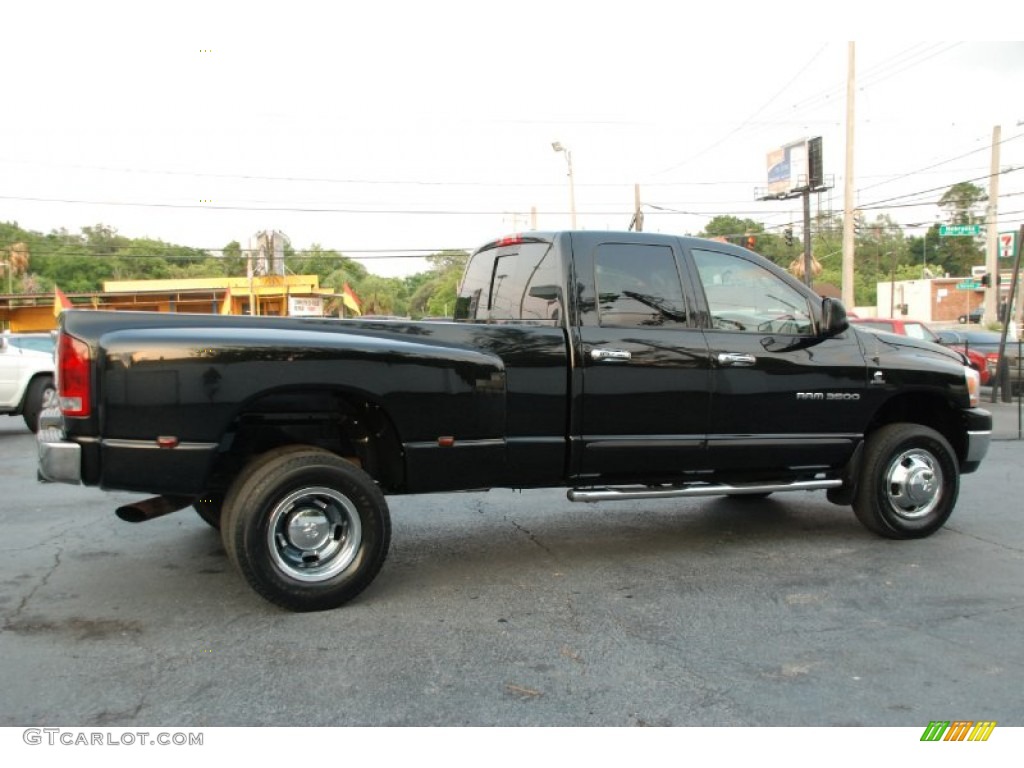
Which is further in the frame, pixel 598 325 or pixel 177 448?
pixel 598 325

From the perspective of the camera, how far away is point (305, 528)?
14.2ft

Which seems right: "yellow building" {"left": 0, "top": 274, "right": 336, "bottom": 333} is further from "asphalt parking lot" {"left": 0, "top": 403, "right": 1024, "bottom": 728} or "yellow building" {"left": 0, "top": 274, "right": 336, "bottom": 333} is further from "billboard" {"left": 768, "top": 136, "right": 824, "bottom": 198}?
"asphalt parking lot" {"left": 0, "top": 403, "right": 1024, "bottom": 728}

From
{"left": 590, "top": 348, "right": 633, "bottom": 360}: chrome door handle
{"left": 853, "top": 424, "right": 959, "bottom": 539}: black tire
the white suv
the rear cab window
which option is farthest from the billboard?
{"left": 590, "top": 348, "right": 633, "bottom": 360}: chrome door handle

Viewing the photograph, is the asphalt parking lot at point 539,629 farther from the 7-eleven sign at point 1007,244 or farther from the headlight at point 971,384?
the 7-eleven sign at point 1007,244

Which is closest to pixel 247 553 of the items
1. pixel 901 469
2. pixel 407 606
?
pixel 407 606

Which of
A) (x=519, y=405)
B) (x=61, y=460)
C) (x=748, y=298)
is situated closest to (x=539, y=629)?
(x=519, y=405)

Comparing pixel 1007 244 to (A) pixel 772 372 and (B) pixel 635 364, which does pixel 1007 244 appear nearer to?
(A) pixel 772 372

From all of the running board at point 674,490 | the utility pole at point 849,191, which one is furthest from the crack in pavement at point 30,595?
the utility pole at point 849,191

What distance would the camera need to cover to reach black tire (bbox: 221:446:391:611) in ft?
13.6

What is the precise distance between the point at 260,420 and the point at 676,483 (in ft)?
8.62

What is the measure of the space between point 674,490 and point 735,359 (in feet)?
2.98

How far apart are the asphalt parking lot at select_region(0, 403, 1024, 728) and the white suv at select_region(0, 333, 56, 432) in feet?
23.0

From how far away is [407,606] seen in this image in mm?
4461

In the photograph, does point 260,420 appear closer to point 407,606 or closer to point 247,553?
point 247,553
